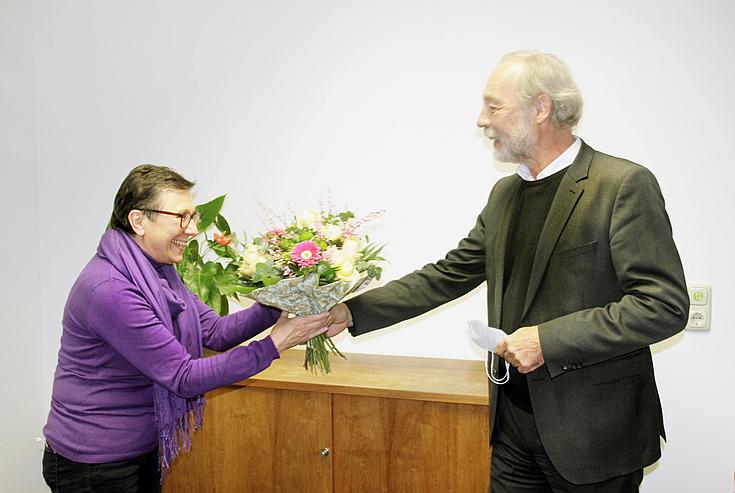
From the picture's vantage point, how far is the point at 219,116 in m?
3.28

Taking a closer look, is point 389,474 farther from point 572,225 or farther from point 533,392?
point 572,225

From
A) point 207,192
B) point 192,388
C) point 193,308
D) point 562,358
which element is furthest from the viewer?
point 207,192

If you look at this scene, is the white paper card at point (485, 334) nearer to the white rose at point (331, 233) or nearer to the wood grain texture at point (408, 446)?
the white rose at point (331, 233)

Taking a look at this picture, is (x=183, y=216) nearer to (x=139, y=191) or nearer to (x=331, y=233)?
(x=139, y=191)

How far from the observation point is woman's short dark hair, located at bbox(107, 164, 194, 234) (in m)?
2.09

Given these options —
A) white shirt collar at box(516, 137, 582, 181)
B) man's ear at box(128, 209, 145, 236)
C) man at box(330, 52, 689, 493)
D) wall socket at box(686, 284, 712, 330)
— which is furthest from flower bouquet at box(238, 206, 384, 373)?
wall socket at box(686, 284, 712, 330)

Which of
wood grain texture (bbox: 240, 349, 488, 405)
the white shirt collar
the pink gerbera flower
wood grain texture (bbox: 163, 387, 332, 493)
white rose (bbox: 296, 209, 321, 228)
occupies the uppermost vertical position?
the white shirt collar

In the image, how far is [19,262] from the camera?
344 centimetres

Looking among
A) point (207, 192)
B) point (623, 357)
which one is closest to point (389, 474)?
point (623, 357)

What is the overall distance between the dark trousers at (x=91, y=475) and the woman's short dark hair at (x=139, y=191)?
661 millimetres

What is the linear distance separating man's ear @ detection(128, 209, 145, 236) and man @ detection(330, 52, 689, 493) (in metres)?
1.00

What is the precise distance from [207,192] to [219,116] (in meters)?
0.34

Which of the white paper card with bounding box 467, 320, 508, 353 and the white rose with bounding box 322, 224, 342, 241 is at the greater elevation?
the white rose with bounding box 322, 224, 342, 241

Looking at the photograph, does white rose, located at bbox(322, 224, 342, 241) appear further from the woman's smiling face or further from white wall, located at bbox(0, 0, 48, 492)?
white wall, located at bbox(0, 0, 48, 492)
